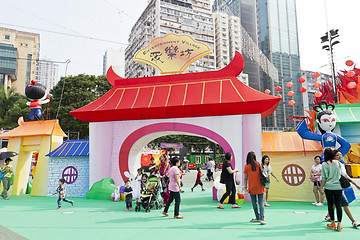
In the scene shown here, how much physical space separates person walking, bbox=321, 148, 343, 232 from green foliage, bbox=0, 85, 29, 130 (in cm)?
2557

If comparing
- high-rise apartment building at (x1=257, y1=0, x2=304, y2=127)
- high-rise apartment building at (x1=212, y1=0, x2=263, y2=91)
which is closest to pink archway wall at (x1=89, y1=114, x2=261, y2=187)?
high-rise apartment building at (x1=212, y1=0, x2=263, y2=91)

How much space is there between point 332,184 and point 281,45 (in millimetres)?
73259

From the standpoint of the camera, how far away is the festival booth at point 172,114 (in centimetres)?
822

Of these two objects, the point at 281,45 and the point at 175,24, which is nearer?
the point at 175,24

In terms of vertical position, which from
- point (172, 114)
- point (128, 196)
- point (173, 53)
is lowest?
point (128, 196)

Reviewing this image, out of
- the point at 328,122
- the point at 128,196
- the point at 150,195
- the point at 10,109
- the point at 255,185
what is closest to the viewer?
the point at 255,185

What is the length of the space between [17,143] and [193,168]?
25.7m

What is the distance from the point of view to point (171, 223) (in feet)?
17.7

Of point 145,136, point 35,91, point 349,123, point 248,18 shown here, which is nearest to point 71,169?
point 145,136

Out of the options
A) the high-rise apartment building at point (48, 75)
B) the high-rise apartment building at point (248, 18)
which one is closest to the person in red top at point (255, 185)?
the high-rise apartment building at point (248, 18)

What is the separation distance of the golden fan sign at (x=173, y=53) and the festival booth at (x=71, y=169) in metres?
4.31

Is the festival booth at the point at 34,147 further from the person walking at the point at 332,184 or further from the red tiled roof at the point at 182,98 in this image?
the person walking at the point at 332,184

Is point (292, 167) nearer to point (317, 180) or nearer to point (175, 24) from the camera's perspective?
point (317, 180)

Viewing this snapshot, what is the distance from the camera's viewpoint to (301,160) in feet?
27.0
